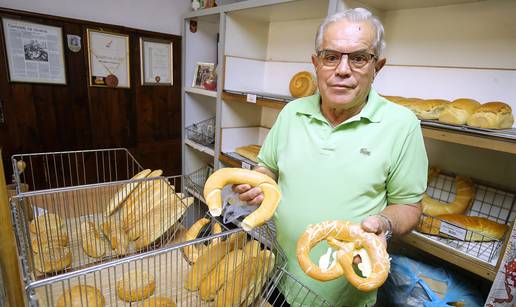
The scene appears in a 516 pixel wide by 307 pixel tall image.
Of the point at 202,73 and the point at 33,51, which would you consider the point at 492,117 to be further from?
the point at 33,51

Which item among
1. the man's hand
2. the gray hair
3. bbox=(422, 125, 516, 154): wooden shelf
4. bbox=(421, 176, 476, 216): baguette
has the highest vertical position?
the gray hair

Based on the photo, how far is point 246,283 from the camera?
774 millimetres

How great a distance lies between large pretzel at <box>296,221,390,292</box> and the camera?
0.57 metres

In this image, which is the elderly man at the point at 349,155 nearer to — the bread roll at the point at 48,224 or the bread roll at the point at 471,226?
the bread roll at the point at 471,226

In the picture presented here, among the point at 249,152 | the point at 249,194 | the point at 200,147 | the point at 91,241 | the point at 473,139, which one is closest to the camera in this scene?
the point at 249,194

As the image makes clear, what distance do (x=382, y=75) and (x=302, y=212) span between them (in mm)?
941

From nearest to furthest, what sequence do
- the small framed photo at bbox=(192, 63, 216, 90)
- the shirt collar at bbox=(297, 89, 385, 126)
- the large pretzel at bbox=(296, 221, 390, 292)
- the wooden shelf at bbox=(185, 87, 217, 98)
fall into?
the large pretzel at bbox=(296, 221, 390, 292)
the shirt collar at bbox=(297, 89, 385, 126)
the wooden shelf at bbox=(185, 87, 217, 98)
the small framed photo at bbox=(192, 63, 216, 90)

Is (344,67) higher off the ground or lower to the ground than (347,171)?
higher

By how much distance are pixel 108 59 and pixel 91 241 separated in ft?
4.45

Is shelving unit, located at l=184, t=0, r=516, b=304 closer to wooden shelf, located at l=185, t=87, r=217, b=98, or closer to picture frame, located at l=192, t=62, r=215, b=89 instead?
wooden shelf, located at l=185, t=87, r=217, b=98

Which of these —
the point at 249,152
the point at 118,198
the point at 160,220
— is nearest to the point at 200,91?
the point at 249,152

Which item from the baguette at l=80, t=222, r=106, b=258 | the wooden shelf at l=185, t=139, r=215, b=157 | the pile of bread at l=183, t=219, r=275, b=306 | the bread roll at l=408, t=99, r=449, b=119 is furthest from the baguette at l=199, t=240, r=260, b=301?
the wooden shelf at l=185, t=139, r=215, b=157

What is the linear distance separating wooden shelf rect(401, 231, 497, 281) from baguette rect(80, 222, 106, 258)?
1163 millimetres

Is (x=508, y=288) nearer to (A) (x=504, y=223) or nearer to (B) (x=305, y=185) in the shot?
(A) (x=504, y=223)
